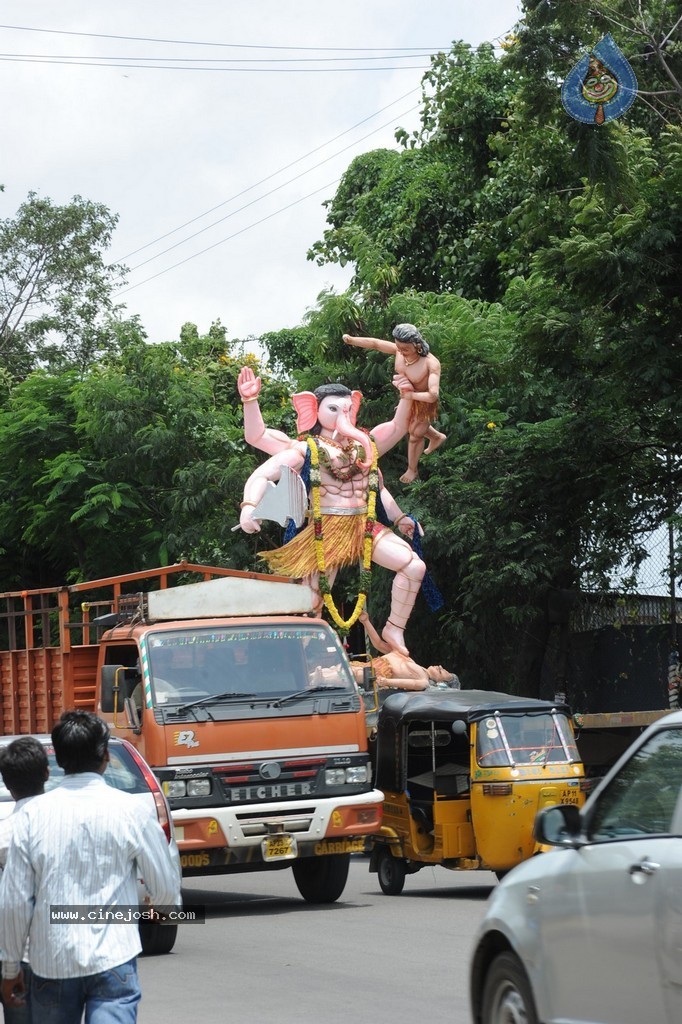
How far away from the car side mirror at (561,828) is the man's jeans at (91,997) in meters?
1.58

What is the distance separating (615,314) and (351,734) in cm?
723

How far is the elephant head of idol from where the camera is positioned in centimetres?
1752

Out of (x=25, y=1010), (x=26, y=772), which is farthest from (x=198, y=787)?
(x=25, y=1010)

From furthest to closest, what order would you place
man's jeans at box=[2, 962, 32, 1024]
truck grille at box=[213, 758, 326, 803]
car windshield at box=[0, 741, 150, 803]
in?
truck grille at box=[213, 758, 326, 803] < car windshield at box=[0, 741, 150, 803] < man's jeans at box=[2, 962, 32, 1024]

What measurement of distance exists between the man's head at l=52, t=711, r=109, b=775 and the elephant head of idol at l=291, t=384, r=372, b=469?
12.6m

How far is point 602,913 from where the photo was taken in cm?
505

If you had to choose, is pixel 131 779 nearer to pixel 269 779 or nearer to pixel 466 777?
pixel 269 779

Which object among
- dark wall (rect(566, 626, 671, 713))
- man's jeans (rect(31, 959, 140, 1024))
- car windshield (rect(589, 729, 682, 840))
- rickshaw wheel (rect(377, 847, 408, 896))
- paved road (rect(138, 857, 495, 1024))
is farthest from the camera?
dark wall (rect(566, 626, 671, 713))

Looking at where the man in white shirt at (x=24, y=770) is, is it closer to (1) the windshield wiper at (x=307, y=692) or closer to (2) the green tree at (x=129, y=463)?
(1) the windshield wiper at (x=307, y=692)

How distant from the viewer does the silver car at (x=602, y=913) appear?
4.73m

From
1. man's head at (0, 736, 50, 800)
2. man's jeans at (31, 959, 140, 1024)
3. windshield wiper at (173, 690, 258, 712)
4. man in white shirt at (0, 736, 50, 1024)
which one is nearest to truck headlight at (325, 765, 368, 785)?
windshield wiper at (173, 690, 258, 712)

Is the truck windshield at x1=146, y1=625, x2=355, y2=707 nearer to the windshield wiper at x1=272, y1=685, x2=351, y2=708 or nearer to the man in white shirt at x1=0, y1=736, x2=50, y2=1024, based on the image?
the windshield wiper at x1=272, y1=685, x2=351, y2=708

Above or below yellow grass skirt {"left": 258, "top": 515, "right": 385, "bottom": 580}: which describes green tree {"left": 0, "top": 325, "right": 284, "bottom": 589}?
above

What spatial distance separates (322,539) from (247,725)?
5724 mm
